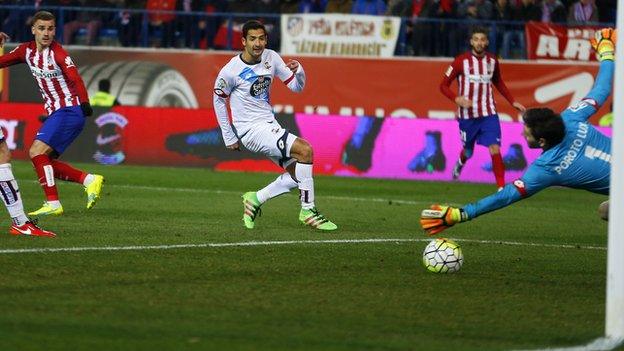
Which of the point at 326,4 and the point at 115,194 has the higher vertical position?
the point at 326,4

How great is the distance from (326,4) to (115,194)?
35.3ft

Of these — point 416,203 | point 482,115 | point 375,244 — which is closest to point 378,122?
point 482,115

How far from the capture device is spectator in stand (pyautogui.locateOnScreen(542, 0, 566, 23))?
2658 centimetres

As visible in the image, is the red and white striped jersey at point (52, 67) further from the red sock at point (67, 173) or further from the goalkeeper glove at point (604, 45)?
the goalkeeper glove at point (604, 45)

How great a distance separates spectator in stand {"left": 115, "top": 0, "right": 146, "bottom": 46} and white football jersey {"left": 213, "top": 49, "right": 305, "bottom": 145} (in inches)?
568

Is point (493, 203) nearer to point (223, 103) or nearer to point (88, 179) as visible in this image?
point (223, 103)

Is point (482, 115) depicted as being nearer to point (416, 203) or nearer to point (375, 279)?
point (416, 203)

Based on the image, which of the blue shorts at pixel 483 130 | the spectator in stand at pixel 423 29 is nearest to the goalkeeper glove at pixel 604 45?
the blue shorts at pixel 483 130

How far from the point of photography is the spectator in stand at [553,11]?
26.6 meters

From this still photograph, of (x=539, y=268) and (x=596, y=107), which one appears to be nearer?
(x=596, y=107)

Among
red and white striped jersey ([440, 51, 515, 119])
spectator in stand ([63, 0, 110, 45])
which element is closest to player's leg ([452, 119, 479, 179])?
red and white striped jersey ([440, 51, 515, 119])

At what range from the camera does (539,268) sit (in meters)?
11.4

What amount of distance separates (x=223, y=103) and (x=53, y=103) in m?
2.14

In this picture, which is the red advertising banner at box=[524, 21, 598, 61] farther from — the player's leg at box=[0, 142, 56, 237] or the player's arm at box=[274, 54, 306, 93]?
the player's leg at box=[0, 142, 56, 237]
